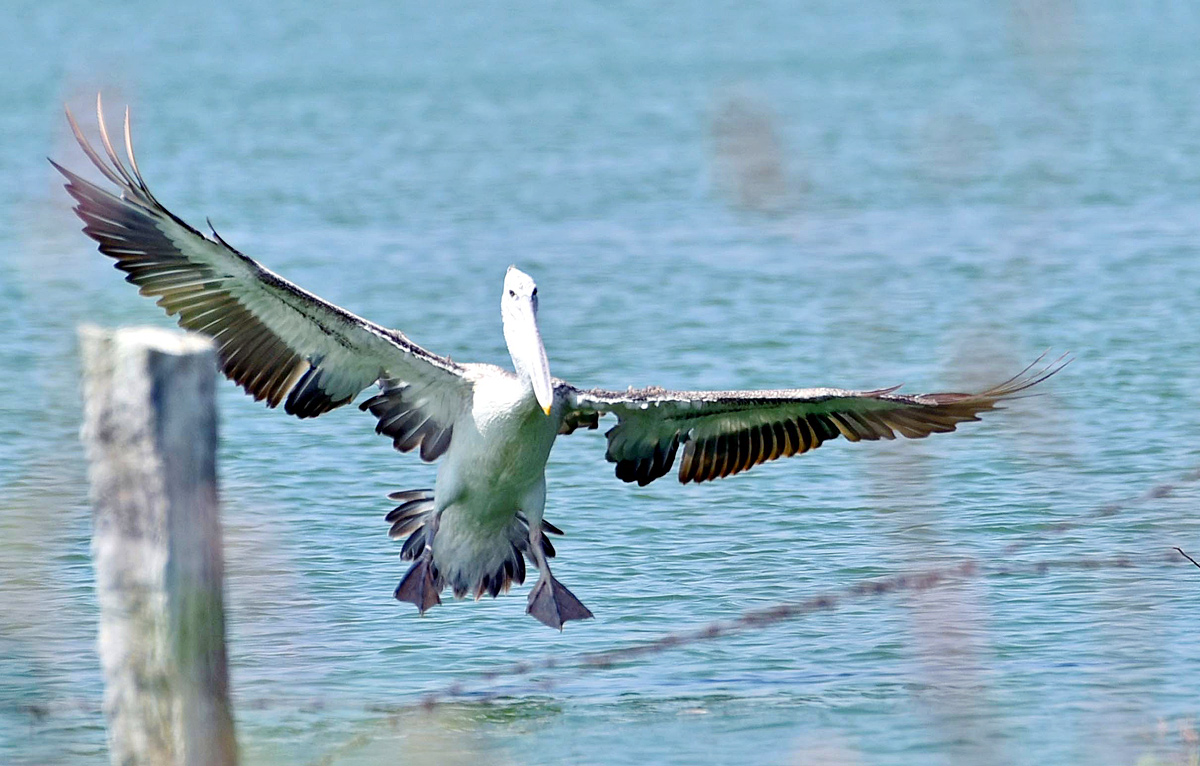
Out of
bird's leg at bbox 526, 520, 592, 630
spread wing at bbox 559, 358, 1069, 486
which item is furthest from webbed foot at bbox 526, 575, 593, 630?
spread wing at bbox 559, 358, 1069, 486

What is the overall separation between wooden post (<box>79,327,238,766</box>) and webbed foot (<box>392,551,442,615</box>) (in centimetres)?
274

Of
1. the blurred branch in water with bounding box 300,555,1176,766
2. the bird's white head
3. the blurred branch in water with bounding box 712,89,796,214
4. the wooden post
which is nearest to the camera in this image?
the blurred branch in water with bounding box 712,89,796,214

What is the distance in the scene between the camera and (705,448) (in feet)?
24.3

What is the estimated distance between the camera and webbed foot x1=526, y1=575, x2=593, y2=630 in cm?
674

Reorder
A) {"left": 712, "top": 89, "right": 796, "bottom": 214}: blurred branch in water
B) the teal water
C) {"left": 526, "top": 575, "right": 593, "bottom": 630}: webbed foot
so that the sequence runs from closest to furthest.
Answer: {"left": 712, "top": 89, "right": 796, "bottom": 214}: blurred branch in water, the teal water, {"left": 526, "top": 575, "right": 593, "bottom": 630}: webbed foot

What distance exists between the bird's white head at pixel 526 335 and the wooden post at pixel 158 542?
2.20m

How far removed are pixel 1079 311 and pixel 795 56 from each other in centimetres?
1759

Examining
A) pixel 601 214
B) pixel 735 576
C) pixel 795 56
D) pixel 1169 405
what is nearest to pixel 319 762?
pixel 735 576

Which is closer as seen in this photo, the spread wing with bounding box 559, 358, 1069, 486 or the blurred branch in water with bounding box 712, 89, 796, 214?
the blurred branch in water with bounding box 712, 89, 796, 214

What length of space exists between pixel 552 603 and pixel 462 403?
30.6 inches

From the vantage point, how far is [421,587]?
709 cm

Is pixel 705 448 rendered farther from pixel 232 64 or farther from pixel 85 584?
pixel 232 64

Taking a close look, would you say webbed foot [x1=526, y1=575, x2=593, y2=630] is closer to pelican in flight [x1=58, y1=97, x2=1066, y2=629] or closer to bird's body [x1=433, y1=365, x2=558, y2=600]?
pelican in flight [x1=58, y1=97, x2=1066, y2=629]

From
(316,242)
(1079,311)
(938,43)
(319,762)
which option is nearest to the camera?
(319,762)
